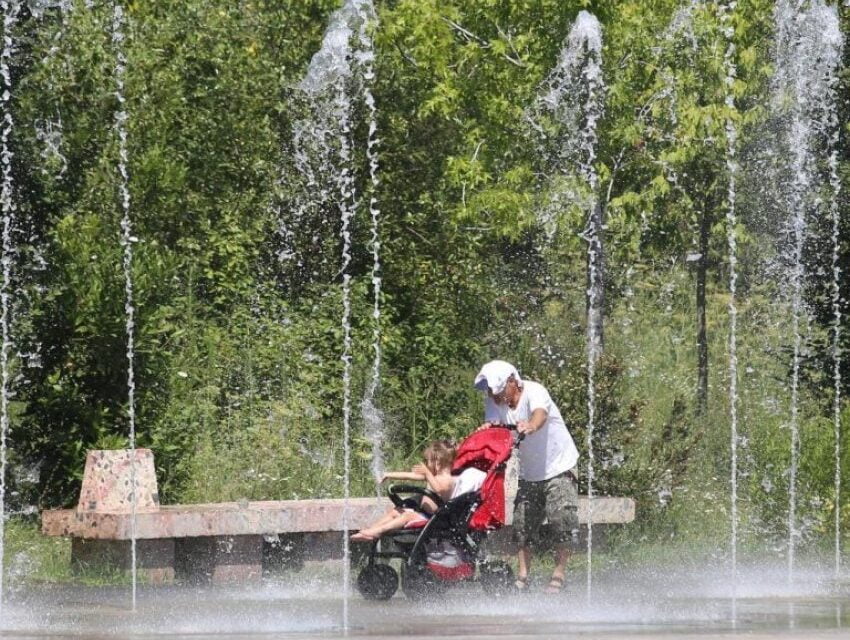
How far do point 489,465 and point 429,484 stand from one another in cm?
41

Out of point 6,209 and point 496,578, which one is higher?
point 6,209

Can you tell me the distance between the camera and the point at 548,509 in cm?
1162

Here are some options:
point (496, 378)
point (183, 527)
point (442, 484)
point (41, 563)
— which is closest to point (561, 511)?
point (442, 484)

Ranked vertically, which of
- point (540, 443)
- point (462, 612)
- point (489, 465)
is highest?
Answer: point (540, 443)

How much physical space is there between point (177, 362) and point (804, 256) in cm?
576

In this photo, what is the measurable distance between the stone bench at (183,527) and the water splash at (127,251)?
3.2 inches

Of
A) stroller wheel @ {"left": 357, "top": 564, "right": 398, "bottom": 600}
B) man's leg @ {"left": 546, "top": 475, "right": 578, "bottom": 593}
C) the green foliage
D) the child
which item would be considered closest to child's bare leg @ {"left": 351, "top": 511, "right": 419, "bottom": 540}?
the child

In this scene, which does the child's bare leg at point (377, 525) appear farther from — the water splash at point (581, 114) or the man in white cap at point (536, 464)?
the water splash at point (581, 114)

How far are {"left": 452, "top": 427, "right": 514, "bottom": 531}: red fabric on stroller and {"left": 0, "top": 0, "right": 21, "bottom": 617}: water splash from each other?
4170 mm

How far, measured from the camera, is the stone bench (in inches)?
473

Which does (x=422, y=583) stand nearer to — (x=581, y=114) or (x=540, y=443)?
(x=540, y=443)

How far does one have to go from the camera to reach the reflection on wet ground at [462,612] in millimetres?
9414

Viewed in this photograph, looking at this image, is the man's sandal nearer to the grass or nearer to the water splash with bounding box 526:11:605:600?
the grass

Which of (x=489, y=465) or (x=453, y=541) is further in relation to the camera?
(x=489, y=465)
